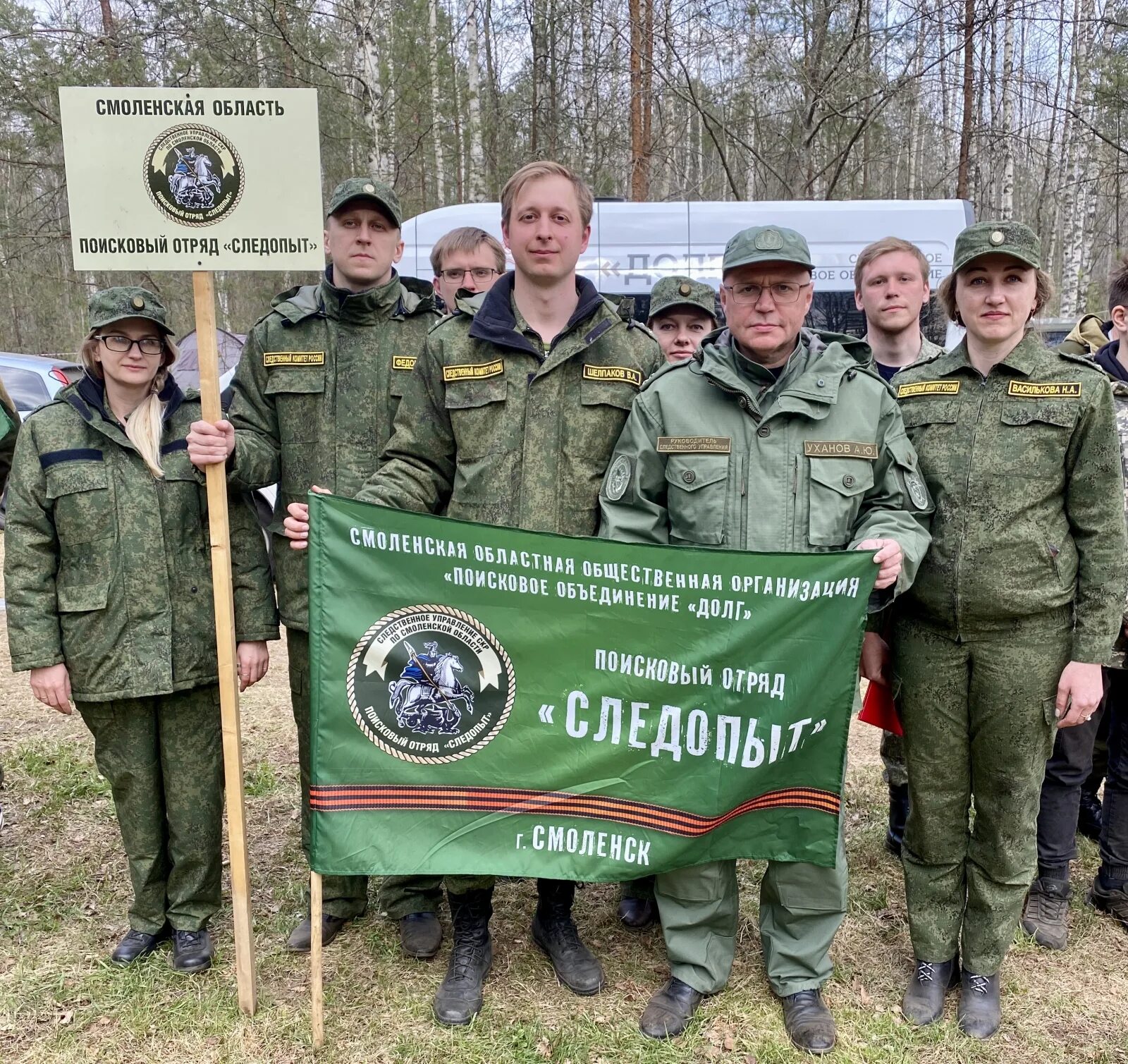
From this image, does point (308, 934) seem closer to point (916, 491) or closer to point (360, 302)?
point (360, 302)

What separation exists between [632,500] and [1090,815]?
2.95 metres

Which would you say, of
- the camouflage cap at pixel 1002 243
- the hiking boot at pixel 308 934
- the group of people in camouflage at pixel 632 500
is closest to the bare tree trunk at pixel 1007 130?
the camouflage cap at pixel 1002 243

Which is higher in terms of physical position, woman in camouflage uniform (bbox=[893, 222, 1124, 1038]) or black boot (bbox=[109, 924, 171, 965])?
woman in camouflage uniform (bbox=[893, 222, 1124, 1038])

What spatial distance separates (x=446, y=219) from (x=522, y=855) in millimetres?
7389

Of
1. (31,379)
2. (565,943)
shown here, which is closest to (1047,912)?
(565,943)

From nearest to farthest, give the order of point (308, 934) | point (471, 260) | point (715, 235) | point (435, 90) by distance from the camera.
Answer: point (308, 934), point (471, 260), point (715, 235), point (435, 90)

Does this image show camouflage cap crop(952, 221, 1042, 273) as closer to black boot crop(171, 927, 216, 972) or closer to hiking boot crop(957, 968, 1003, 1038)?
hiking boot crop(957, 968, 1003, 1038)

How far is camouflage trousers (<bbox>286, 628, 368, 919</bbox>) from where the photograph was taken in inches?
138

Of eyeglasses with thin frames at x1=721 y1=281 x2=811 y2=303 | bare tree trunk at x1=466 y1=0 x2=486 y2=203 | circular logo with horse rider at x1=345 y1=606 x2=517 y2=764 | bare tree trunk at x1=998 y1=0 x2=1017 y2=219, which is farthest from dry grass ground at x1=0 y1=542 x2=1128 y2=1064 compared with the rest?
bare tree trunk at x1=998 y1=0 x2=1017 y2=219

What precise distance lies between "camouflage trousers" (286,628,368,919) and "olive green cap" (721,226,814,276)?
1942 mm

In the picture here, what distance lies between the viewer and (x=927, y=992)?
315 centimetres

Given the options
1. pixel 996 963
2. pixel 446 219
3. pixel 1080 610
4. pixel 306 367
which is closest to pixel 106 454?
pixel 306 367

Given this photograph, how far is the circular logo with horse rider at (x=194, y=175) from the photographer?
2.87m

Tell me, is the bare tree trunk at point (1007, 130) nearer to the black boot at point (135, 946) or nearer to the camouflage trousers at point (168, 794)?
the camouflage trousers at point (168, 794)
